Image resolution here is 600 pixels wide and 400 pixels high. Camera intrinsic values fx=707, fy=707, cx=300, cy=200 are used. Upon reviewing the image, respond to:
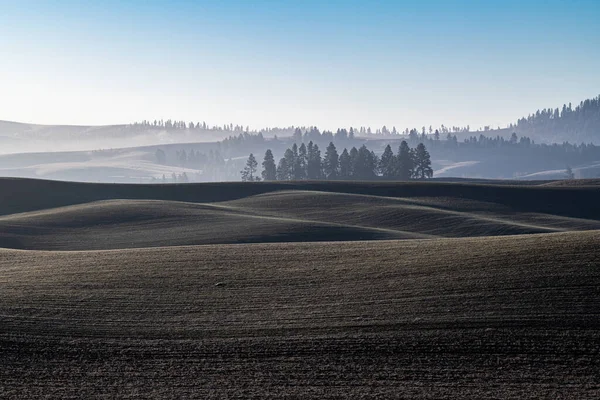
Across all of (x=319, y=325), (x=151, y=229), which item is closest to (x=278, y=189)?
(x=151, y=229)

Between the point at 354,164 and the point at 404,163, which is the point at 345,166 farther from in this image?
the point at 404,163

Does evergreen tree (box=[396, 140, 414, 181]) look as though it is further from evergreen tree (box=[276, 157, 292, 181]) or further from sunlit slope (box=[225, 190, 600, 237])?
sunlit slope (box=[225, 190, 600, 237])

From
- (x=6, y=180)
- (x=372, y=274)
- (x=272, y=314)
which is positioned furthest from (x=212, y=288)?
(x=6, y=180)

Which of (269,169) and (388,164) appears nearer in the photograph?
(388,164)

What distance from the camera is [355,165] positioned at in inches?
5039

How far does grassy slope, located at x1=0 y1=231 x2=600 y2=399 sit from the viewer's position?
1572cm

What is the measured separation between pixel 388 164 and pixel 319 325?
360ft

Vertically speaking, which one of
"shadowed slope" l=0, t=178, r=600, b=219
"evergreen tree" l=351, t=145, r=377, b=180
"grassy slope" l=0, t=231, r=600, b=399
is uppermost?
"evergreen tree" l=351, t=145, r=377, b=180

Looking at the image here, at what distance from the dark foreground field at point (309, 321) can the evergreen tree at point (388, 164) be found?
3726 inches

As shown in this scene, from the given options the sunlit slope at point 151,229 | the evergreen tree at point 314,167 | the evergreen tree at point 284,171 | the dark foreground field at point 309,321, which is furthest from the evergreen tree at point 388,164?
the dark foreground field at point 309,321

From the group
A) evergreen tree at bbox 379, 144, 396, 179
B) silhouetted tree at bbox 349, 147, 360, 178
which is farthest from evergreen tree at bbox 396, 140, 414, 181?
silhouetted tree at bbox 349, 147, 360, 178

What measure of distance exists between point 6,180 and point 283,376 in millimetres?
63754

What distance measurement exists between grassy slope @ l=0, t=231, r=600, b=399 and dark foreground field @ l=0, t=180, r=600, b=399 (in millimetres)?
61

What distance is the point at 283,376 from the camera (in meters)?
16.1
